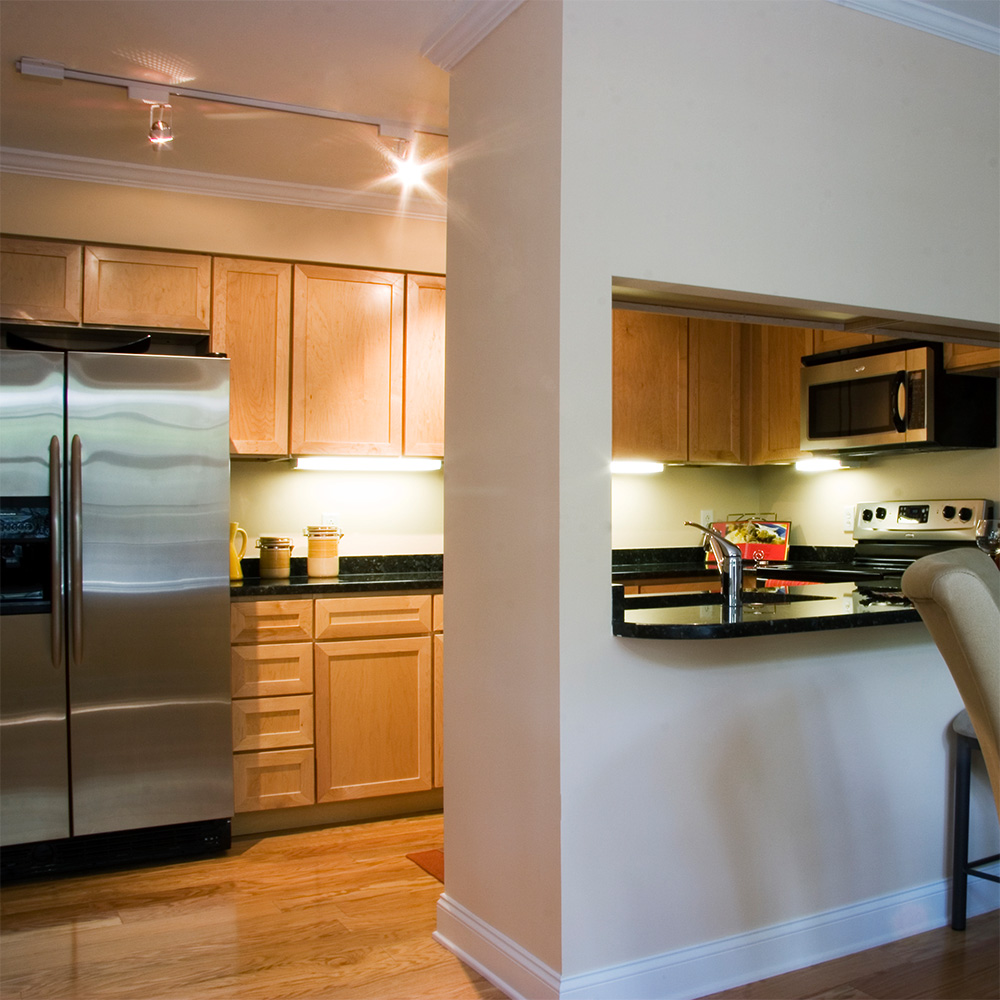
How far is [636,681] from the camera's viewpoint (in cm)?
240

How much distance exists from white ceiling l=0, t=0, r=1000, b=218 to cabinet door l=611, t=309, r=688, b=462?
1188mm

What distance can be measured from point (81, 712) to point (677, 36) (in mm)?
2802

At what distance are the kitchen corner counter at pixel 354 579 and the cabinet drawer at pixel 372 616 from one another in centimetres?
4

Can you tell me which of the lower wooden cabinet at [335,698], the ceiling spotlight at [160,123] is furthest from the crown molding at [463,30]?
the lower wooden cabinet at [335,698]

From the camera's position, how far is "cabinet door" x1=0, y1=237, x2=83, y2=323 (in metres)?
3.79

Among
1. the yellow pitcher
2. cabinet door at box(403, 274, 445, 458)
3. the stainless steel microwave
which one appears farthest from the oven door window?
the stainless steel microwave

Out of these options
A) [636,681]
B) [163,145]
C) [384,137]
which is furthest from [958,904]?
[163,145]

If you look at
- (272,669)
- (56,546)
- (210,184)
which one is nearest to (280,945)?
(272,669)

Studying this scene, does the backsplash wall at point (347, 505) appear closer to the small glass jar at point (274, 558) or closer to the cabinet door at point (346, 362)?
the small glass jar at point (274, 558)

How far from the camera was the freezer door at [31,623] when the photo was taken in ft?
11.0

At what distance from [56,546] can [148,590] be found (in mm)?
334

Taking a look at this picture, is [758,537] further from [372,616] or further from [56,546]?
[56,546]

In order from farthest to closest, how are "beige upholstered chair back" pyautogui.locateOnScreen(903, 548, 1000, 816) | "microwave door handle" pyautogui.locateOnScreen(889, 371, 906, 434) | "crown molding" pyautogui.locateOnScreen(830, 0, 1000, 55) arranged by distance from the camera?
"microwave door handle" pyautogui.locateOnScreen(889, 371, 906, 434) → "crown molding" pyautogui.locateOnScreen(830, 0, 1000, 55) → "beige upholstered chair back" pyautogui.locateOnScreen(903, 548, 1000, 816)

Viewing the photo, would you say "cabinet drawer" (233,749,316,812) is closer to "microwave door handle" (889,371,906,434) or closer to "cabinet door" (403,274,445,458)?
"cabinet door" (403,274,445,458)
